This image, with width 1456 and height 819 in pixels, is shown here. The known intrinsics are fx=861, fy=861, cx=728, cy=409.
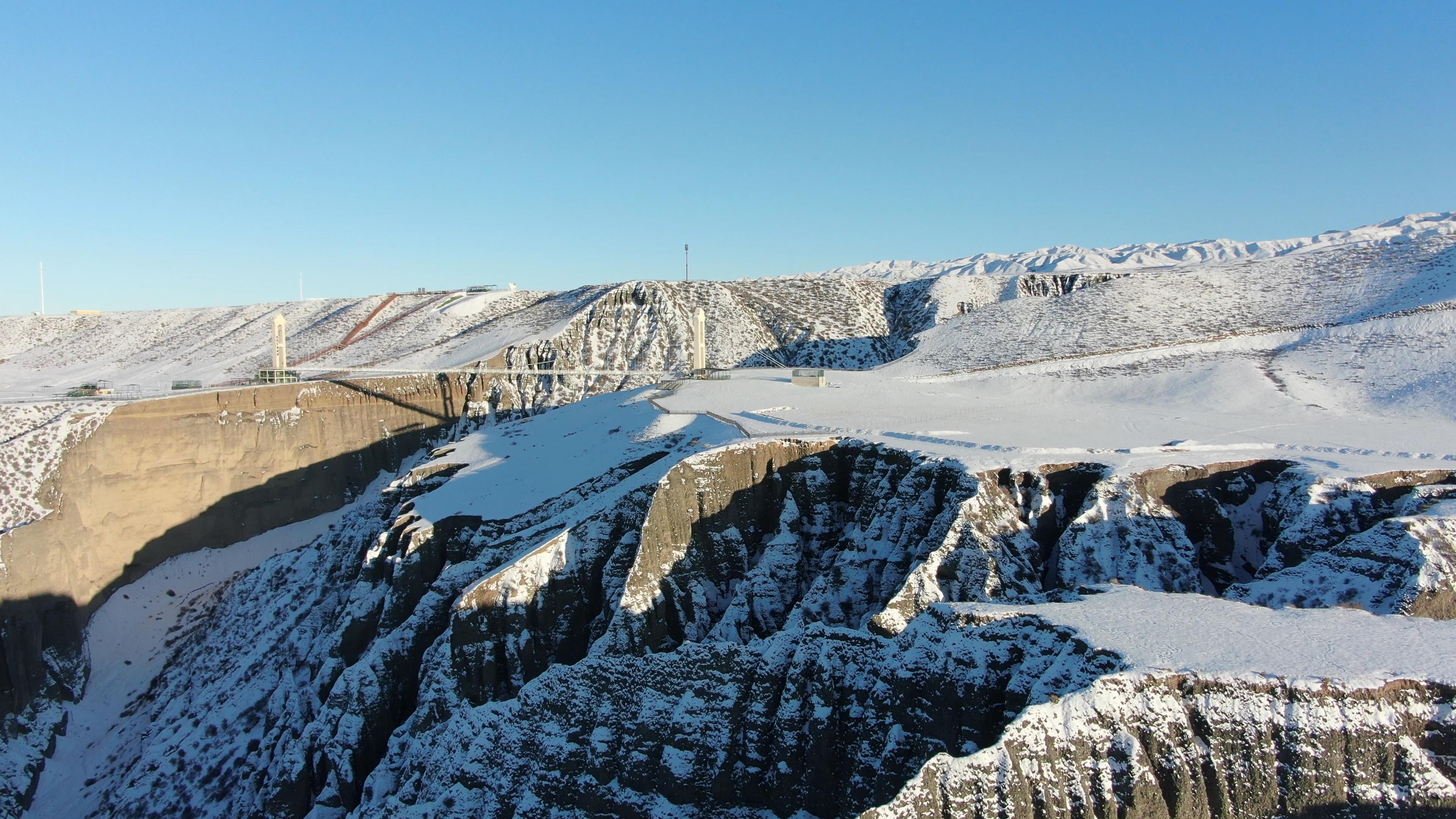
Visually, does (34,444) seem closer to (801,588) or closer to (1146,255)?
(801,588)

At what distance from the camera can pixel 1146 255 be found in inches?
5049

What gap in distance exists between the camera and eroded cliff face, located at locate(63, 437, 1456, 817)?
14.1 m

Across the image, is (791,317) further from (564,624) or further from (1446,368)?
(564,624)

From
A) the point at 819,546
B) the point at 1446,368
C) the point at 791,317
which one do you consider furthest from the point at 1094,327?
the point at 819,546

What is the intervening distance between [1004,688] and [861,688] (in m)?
3.03

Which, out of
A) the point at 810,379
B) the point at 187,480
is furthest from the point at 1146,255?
the point at 187,480

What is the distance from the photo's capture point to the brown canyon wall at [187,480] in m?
37.8

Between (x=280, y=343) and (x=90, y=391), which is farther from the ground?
(x=280, y=343)

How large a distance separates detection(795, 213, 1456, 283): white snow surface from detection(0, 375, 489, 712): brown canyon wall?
47.7m

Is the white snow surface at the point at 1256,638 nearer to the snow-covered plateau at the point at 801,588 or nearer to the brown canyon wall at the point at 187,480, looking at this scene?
the snow-covered plateau at the point at 801,588

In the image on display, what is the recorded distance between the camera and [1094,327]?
195 feet

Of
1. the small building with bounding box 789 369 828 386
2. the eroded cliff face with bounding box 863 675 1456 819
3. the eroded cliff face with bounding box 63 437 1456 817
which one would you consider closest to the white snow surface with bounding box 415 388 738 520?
the eroded cliff face with bounding box 63 437 1456 817

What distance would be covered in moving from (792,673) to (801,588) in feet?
24.4

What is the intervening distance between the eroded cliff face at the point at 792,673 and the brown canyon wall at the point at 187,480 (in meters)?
7.18
